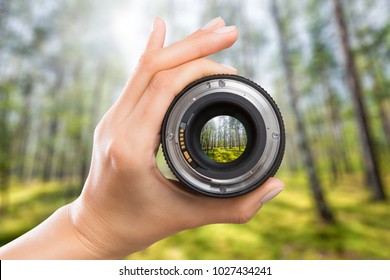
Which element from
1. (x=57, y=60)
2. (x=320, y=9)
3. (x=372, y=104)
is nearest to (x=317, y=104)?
(x=372, y=104)

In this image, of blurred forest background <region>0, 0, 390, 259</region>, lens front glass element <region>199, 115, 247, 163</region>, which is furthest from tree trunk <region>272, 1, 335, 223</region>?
lens front glass element <region>199, 115, 247, 163</region>

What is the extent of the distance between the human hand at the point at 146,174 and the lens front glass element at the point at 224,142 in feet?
0.37

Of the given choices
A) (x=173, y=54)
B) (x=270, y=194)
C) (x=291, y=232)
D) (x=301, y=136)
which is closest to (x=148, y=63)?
(x=173, y=54)

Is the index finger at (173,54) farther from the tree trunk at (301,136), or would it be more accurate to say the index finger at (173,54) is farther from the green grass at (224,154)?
the tree trunk at (301,136)

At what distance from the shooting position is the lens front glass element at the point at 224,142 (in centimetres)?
89

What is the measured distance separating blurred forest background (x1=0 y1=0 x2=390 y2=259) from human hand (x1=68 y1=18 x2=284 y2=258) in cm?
436

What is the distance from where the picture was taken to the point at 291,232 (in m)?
5.81

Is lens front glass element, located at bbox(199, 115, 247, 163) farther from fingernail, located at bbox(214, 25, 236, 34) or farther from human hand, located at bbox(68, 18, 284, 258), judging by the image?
fingernail, located at bbox(214, 25, 236, 34)

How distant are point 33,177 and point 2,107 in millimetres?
3466

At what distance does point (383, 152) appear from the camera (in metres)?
6.72

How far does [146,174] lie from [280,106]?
671 cm

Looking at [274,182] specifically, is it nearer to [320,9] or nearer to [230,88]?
[230,88]

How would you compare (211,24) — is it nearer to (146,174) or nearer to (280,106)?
(146,174)

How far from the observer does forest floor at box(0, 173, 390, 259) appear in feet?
17.2
